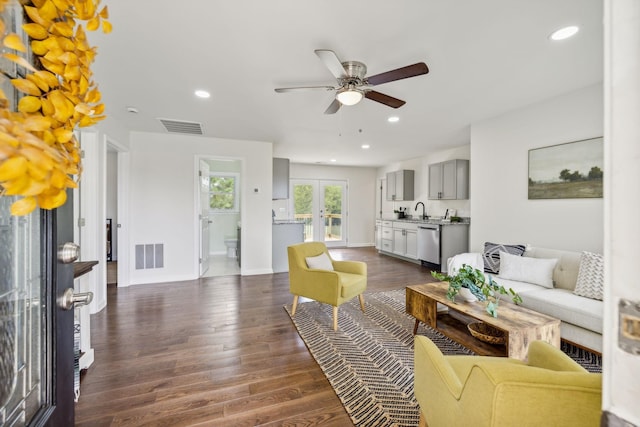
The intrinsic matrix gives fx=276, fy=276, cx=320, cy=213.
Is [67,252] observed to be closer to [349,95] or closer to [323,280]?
[349,95]

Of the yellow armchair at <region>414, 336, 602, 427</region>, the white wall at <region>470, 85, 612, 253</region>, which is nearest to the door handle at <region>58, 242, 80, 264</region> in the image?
the yellow armchair at <region>414, 336, 602, 427</region>

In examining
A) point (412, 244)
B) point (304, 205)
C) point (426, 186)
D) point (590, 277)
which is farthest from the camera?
point (304, 205)

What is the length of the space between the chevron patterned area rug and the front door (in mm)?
1446

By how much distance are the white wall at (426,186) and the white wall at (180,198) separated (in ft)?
12.0

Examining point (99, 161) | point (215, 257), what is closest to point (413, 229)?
point (215, 257)

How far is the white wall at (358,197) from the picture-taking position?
8.15 m

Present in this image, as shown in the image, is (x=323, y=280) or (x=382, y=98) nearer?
(x=382, y=98)

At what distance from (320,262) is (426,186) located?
4332mm

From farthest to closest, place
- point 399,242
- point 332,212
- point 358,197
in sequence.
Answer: point 358,197
point 332,212
point 399,242

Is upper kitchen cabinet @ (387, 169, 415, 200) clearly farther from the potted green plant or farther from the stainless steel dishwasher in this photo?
the potted green plant

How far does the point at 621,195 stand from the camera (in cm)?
37

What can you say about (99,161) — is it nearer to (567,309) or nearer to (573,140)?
(567,309)

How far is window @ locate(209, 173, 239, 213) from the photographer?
650 cm

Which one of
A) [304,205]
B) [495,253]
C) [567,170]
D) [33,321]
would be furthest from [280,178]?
[33,321]
